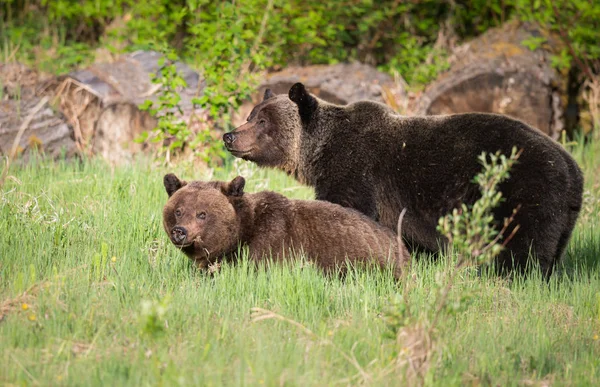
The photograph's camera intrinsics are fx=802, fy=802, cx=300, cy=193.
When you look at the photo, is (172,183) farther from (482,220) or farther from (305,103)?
(482,220)

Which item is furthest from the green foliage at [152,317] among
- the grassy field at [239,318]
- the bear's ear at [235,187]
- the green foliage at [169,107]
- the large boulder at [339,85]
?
the large boulder at [339,85]

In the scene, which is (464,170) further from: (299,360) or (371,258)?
(299,360)

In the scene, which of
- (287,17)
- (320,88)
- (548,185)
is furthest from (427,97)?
(548,185)

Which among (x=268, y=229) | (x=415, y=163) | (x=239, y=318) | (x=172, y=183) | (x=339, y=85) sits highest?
(x=339, y=85)

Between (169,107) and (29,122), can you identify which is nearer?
(169,107)

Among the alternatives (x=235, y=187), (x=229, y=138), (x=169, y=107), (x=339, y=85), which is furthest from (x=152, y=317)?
(x=339, y=85)

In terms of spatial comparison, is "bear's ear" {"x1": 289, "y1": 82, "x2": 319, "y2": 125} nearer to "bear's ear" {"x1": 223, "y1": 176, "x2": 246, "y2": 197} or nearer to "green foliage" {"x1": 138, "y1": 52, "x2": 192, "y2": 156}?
"bear's ear" {"x1": 223, "y1": 176, "x2": 246, "y2": 197}

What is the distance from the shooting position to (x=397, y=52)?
671 inches

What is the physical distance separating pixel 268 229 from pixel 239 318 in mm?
1518

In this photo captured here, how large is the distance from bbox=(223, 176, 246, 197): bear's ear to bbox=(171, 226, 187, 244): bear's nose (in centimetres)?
69

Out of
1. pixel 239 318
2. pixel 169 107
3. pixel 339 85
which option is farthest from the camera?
pixel 339 85

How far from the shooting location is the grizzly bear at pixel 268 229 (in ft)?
22.5

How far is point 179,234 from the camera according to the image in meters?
6.52

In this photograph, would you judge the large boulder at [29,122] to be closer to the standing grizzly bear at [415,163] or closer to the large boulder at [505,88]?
the standing grizzly bear at [415,163]
